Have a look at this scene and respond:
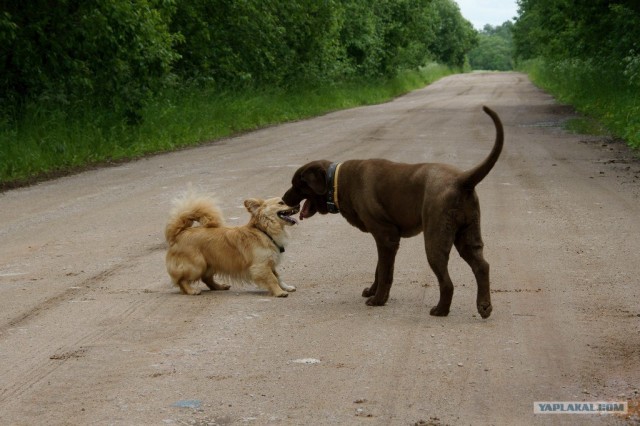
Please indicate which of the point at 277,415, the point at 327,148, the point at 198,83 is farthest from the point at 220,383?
the point at 198,83

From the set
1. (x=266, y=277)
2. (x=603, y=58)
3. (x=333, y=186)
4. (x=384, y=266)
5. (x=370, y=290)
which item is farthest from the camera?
(x=603, y=58)

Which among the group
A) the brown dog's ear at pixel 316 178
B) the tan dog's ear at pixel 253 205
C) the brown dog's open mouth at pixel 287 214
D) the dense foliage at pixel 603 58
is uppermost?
the brown dog's ear at pixel 316 178

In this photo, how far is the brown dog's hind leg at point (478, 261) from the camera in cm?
706

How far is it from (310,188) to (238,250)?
2.74 feet

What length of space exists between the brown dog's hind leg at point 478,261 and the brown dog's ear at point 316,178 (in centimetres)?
122

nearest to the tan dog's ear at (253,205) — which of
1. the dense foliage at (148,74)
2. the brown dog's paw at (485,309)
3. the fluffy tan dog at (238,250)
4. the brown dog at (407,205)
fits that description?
the fluffy tan dog at (238,250)

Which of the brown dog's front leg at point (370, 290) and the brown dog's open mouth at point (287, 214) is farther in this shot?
the brown dog's open mouth at point (287, 214)

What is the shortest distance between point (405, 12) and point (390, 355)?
49152mm

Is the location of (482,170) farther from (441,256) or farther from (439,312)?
(439,312)

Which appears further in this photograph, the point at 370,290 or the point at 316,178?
the point at 370,290

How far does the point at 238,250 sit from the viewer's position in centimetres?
820

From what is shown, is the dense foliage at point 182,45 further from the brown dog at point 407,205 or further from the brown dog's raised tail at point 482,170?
the brown dog's raised tail at point 482,170

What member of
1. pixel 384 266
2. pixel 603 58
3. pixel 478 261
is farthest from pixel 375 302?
pixel 603 58

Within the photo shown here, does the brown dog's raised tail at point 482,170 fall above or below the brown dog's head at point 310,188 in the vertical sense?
above
